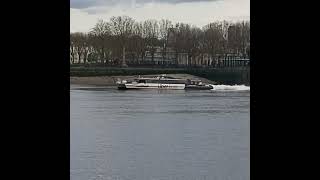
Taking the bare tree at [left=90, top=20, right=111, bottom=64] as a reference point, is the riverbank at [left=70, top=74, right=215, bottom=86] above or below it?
below

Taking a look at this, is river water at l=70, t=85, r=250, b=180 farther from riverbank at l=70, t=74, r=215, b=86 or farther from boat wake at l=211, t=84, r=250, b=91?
riverbank at l=70, t=74, r=215, b=86

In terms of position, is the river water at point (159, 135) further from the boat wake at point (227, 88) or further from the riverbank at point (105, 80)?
the riverbank at point (105, 80)

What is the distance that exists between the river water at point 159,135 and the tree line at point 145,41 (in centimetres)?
95

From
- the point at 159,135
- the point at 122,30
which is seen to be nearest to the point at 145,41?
the point at 122,30

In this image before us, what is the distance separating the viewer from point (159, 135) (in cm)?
833

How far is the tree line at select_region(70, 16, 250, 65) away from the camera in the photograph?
1206 centimetres

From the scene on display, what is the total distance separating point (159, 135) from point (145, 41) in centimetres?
512

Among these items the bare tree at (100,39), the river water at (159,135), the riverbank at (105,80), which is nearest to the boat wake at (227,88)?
the river water at (159,135)

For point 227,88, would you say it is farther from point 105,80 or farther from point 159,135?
point 159,135

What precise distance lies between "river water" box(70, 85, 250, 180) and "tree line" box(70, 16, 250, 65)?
95 centimetres

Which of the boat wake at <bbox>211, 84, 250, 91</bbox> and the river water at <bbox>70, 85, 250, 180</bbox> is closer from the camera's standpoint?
the river water at <bbox>70, 85, 250, 180</bbox>

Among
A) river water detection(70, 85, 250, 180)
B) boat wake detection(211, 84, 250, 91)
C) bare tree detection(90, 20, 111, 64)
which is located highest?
bare tree detection(90, 20, 111, 64)

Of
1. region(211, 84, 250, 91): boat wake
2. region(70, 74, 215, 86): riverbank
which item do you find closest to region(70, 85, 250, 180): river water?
region(211, 84, 250, 91): boat wake
